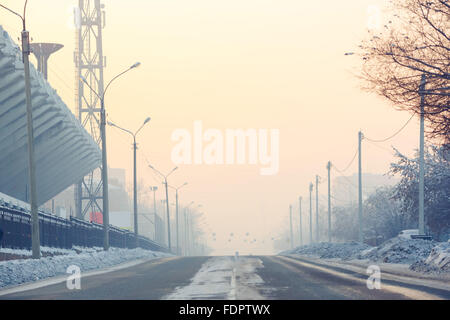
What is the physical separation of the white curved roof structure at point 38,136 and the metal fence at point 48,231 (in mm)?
7756

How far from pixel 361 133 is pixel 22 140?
26939 mm

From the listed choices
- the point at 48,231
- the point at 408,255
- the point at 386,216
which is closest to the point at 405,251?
the point at 408,255

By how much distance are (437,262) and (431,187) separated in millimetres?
27142

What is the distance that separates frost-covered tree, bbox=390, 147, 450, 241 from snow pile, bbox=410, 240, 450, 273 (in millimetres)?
23609

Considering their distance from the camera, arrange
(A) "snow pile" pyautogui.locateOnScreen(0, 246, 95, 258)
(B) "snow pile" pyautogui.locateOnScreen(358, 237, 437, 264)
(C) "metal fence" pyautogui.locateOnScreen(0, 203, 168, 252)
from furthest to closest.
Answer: (C) "metal fence" pyautogui.locateOnScreen(0, 203, 168, 252) < (A) "snow pile" pyautogui.locateOnScreen(0, 246, 95, 258) < (B) "snow pile" pyautogui.locateOnScreen(358, 237, 437, 264)

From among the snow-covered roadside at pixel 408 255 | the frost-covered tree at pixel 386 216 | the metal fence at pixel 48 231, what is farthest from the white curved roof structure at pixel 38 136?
the frost-covered tree at pixel 386 216

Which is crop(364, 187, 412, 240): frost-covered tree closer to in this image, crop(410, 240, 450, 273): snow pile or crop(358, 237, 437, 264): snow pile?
crop(358, 237, 437, 264): snow pile

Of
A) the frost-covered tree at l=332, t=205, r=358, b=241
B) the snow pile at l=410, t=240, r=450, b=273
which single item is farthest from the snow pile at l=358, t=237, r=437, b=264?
the frost-covered tree at l=332, t=205, r=358, b=241

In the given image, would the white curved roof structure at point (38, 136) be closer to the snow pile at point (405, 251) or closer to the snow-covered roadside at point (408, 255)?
the snow-covered roadside at point (408, 255)

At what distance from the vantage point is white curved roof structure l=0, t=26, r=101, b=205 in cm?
4431

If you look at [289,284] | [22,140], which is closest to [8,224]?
[289,284]

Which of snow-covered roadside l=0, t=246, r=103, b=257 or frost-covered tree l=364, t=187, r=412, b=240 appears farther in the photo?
frost-covered tree l=364, t=187, r=412, b=240

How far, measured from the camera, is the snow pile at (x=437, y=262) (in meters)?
21.2
